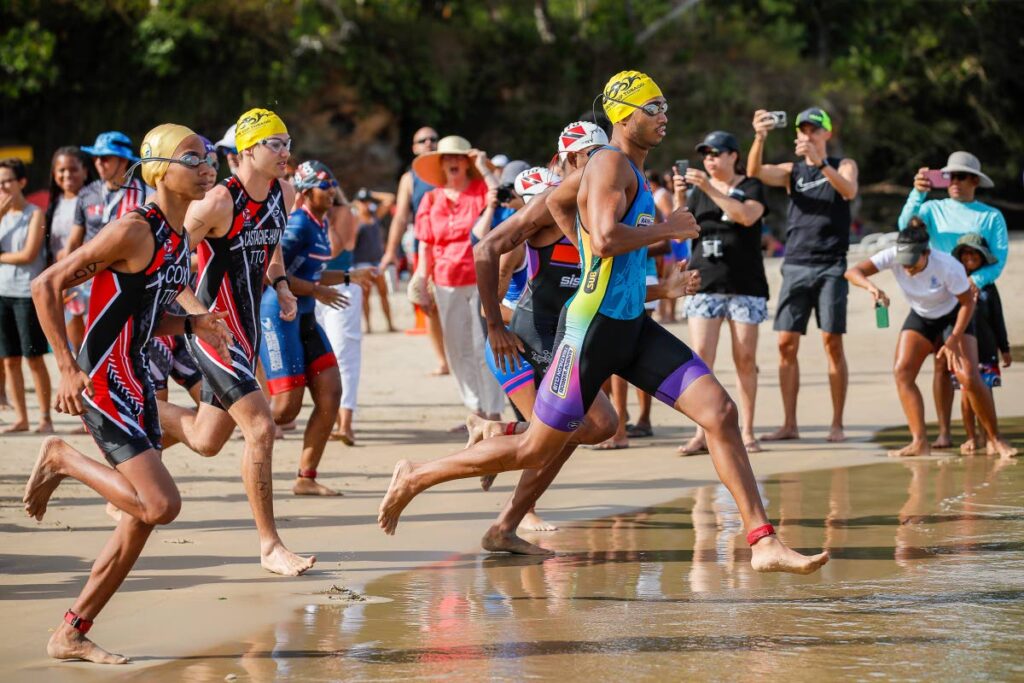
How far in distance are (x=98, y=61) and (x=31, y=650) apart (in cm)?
2536

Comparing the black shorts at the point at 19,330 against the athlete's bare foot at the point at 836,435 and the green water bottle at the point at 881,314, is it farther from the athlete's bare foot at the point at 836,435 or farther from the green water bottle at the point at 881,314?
the green water bottle at the point at 881,314

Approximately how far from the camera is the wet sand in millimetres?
5504

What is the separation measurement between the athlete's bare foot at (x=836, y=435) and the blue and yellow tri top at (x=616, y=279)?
15.4ft

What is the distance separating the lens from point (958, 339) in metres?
9.29

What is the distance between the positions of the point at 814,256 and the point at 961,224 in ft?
3.38

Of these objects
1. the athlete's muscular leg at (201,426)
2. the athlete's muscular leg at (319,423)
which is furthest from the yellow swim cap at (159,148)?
the athlete's muscular leg at (319,423)

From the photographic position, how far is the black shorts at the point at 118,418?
5215mm

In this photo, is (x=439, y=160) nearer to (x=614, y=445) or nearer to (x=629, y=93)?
(x=614, y=445)

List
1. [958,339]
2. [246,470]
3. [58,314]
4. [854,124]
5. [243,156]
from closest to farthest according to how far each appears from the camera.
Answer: [58,314], [246,470], [243,156], [958,339], [854,124]

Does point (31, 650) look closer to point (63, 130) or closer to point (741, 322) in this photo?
point (741, 322)

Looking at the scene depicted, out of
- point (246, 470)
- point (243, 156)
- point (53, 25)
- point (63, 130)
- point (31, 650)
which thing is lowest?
point (31, 650)

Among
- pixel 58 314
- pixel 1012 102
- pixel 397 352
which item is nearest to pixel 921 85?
pixel 1012 102

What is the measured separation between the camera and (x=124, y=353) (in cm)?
Result: 539

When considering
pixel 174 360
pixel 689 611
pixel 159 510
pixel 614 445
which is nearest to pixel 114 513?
pixel 174 360
